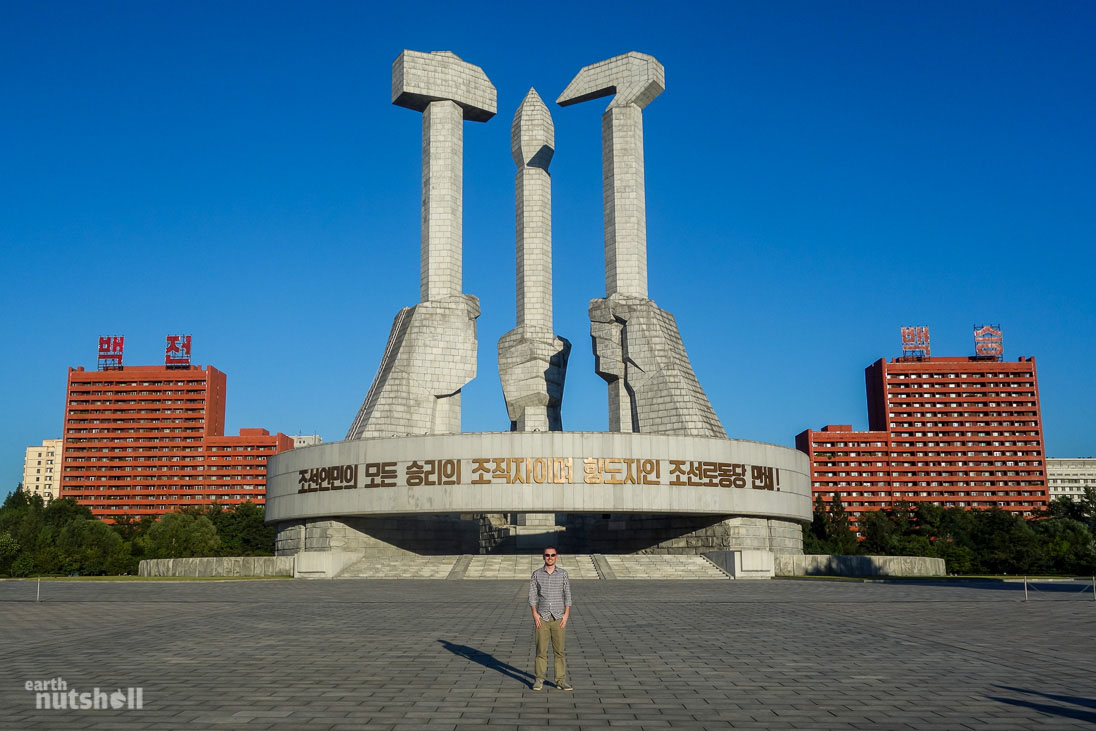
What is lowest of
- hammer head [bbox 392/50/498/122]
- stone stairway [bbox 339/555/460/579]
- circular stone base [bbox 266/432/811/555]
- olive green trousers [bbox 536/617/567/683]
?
stone stairway [bbox 339/555/460/579]

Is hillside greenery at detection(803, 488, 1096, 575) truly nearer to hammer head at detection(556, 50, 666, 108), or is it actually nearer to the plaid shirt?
hammer head at detection(556, 50, 666, 108)

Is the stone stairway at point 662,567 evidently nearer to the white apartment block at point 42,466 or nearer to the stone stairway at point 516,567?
the stone stairway at point 516,567

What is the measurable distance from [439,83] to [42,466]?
6895 inches

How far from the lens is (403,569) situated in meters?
41.1

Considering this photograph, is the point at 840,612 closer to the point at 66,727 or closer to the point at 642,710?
the point at 642,710

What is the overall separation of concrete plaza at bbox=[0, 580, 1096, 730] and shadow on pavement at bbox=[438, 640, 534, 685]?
43 millimetres

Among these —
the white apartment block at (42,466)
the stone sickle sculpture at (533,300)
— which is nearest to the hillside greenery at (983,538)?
the stone sickle sculpture at (533,300)

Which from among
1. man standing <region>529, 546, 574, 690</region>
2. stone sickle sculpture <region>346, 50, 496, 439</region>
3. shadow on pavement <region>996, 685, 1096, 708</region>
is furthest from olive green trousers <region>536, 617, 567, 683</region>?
stone sickle sculpture <region>346, 50, 496, 439</region>

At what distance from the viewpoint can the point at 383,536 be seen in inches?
1905

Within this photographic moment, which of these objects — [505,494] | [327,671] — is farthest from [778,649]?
[505,494]

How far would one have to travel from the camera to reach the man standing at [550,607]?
10219 millimetres

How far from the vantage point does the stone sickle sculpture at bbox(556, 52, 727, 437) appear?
52531 millimetres

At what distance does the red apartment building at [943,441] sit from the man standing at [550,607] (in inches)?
5486

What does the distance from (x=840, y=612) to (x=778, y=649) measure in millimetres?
7249
